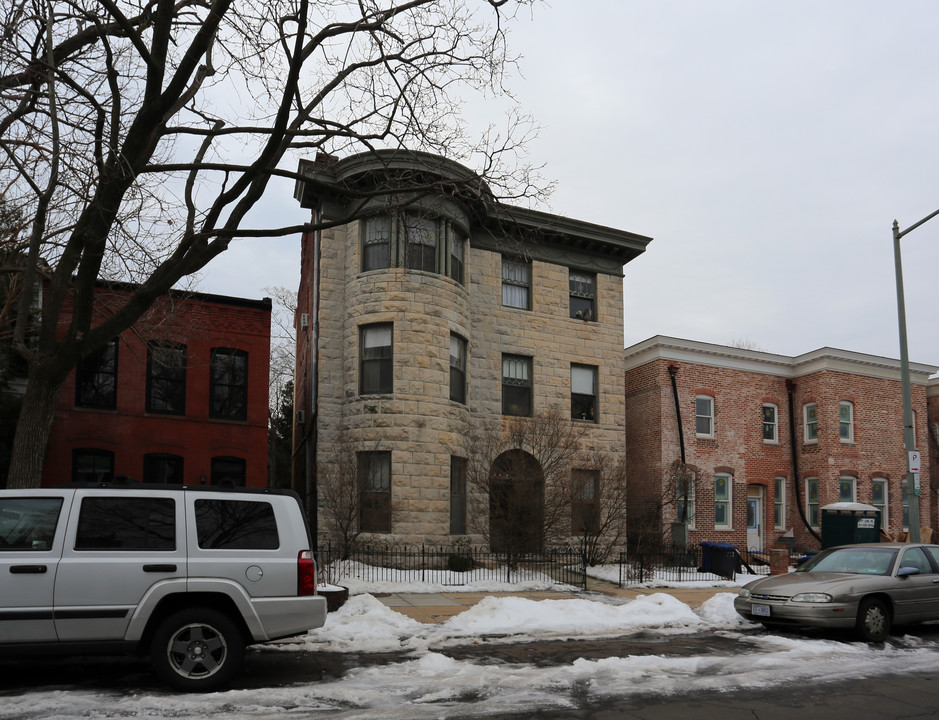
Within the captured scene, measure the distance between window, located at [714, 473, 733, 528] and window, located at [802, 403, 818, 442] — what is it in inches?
148

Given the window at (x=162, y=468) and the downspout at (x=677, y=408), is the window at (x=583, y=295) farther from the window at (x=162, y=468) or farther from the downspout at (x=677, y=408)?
the window at (x=162, y=468)

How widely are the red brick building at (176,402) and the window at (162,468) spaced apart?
26 mm

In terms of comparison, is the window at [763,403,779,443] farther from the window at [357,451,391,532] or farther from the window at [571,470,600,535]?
the window at [357,451,391,532]

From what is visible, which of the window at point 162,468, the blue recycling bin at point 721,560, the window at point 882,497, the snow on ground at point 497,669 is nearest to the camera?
the snow on ground at point 497,669

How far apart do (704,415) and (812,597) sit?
16593 millimetres

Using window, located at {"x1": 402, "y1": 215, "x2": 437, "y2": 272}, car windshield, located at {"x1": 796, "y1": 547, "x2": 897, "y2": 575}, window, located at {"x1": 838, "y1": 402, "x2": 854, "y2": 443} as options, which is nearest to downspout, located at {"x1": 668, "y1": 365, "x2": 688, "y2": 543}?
window, located at {"x1": 838, "y1": 402, "x2": 854, "y2": 443}

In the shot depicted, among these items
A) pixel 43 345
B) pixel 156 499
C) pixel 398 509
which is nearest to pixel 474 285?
pixel 398 509

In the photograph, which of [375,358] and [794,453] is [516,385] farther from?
[794,453]

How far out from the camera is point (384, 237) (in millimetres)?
21641

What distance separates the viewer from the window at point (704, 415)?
27344 millimetres

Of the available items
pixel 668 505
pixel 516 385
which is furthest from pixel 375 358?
pixel 668 505

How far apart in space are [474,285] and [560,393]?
13.9 feet

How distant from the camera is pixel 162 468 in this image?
21.2 meters

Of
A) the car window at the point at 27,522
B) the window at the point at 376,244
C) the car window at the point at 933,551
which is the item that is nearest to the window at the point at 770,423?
the window at the point at 376,244
